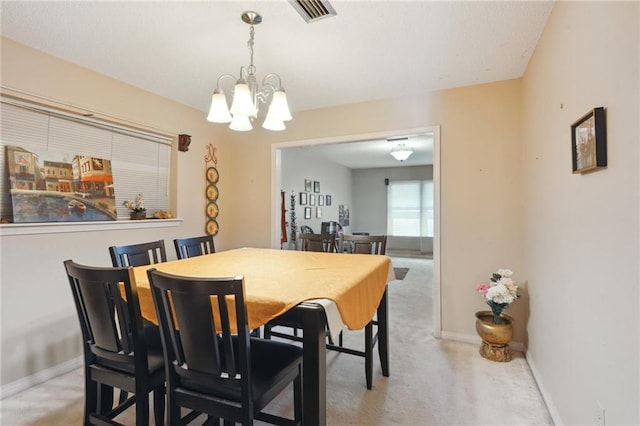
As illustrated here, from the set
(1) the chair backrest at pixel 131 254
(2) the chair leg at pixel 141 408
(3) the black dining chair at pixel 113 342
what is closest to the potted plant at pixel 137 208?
(1) the chair backrest at pixel 131 254

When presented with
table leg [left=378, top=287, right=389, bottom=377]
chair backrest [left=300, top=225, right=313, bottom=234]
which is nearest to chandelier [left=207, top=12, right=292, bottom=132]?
table leg [left=378, top=287, right=389, bottom=377]

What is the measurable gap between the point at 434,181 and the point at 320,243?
127cm

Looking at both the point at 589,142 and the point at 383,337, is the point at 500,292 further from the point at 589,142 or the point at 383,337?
the point at 589,142

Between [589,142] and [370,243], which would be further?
[370,243]

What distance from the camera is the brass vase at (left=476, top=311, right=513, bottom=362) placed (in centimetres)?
247

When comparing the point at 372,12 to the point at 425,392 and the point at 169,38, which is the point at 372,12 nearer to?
the point at 169,38

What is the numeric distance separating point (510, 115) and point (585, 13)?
1.47m

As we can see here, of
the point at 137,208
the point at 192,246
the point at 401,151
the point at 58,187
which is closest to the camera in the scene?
the point at 58,187

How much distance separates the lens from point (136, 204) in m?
3.03

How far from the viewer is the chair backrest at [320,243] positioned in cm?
284

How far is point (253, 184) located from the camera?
391 cm

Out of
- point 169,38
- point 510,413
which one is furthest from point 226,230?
point 510,413

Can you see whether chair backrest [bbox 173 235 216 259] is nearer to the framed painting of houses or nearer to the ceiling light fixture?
the framed painting of houses

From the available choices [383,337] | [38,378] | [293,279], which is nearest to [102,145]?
[38,378]
